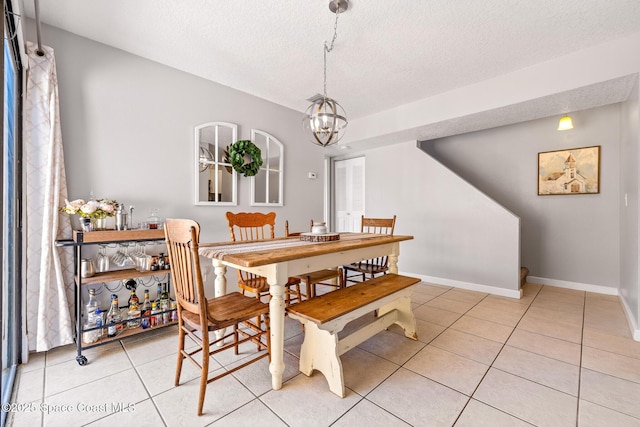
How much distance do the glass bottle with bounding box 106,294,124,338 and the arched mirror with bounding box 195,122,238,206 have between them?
1175 millimetres

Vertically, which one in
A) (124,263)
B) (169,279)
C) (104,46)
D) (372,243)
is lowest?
(169,279)

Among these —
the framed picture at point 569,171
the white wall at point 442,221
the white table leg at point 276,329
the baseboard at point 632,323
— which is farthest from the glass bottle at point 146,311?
the framed picture at point 569,171

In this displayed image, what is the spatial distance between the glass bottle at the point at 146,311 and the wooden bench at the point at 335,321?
4.72 ft

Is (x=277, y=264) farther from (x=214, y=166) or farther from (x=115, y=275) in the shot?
(x=214, y=166)

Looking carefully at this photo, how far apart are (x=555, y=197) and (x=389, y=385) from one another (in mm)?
3880

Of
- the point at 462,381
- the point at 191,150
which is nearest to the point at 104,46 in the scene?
the point at 191,150

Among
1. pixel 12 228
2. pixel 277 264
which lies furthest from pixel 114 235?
pixel 277 264

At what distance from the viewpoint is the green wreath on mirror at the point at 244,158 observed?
328cm

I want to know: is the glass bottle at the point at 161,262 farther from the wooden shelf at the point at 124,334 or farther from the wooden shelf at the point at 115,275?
the wooden shelf at the point at 124,334

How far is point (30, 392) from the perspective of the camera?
5.52 feet

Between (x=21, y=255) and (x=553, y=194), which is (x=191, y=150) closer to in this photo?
(x=21, y=255)

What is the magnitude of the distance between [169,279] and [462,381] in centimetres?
256

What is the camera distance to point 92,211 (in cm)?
211

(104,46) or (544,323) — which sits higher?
(104,46)
